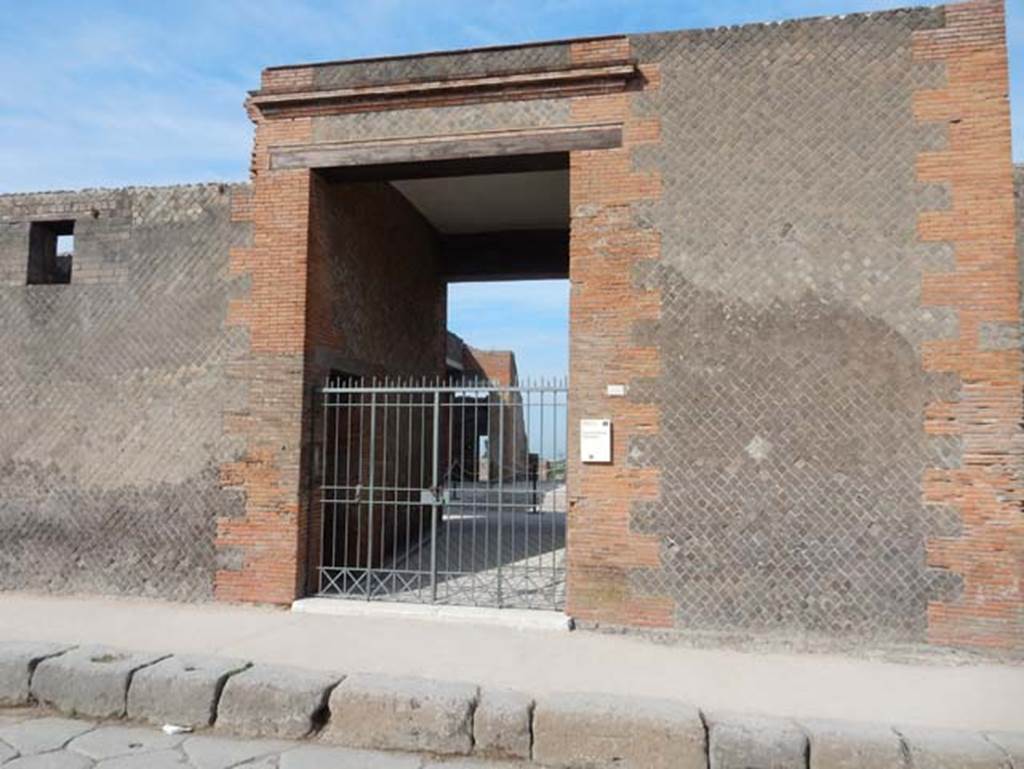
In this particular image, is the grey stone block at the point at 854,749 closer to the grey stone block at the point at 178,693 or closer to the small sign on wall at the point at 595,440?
the small sign on wall at the point at 595,440

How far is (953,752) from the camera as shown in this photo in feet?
12.3

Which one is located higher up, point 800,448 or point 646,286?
point 646,286

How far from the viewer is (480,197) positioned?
9852mm

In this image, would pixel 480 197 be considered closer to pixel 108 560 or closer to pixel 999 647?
pixel 108 560

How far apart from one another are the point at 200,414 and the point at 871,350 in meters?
6.26

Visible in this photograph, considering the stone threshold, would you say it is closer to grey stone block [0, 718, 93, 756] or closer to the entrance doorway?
the entrance doorway

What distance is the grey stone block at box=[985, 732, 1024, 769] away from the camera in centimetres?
368

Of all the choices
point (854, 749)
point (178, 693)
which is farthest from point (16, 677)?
point (854, 749)

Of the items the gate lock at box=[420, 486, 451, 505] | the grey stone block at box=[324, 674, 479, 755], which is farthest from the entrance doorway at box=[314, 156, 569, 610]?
the grey stone block at box=[324, 674, 479, 755]

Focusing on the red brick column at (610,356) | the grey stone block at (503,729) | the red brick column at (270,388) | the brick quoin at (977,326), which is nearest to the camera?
the grey stone block at (503,729)

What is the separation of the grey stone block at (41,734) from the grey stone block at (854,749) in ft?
13.7

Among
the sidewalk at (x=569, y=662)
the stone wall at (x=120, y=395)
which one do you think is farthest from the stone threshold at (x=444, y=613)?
the stone wall at (x=120, y=395)

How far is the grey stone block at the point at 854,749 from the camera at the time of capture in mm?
3770

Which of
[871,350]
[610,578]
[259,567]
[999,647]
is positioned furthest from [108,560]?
[999,647]
